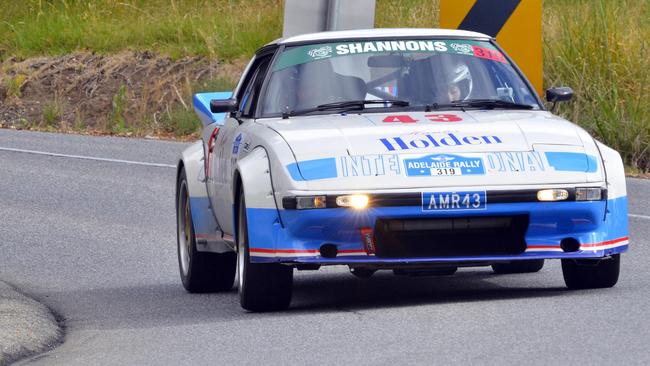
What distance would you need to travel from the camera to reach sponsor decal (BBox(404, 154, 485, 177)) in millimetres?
8406

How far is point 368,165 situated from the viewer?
27.6 feet

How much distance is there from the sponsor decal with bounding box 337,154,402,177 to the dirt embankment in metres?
17.7

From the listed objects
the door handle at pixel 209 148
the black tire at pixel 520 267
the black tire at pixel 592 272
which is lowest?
the black tire at pixel 520 267

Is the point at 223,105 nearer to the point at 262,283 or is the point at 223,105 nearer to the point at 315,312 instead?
the point at 262,283

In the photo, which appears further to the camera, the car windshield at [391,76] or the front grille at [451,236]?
the car windshield at [391,76]

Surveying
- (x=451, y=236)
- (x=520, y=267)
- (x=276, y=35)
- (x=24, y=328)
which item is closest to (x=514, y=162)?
(x=451, y=236)

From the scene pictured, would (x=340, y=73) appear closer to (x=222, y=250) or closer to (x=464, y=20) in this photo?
(x=222, y=250)

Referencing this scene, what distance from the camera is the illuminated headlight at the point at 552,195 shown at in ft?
27.7

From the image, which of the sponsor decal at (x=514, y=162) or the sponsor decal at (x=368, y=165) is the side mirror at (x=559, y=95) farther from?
the sponsor decal at (x=368, y=165)

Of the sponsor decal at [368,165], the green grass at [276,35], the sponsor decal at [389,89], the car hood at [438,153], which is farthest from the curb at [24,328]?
the green grass at [276,35]

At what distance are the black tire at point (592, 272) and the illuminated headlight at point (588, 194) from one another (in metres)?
0.50

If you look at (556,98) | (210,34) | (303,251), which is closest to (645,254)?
(556,98)

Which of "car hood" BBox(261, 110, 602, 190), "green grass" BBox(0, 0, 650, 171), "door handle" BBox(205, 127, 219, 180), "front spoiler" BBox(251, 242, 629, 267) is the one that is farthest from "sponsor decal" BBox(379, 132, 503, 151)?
"green grass" BBox(0, 0, 650, 171)

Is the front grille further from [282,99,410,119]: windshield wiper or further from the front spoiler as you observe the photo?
[282,99,410,119]: windshield wiper
